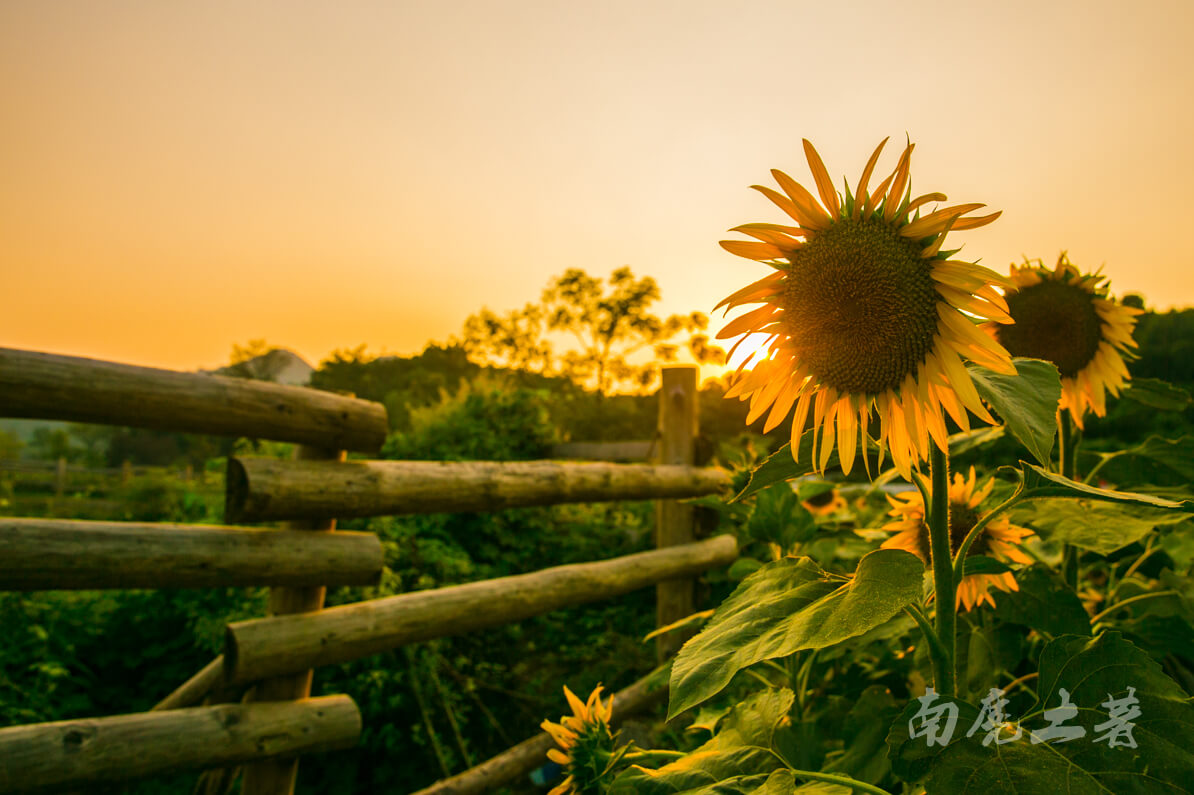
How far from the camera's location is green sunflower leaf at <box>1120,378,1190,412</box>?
118 cm

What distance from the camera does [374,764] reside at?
3387mm

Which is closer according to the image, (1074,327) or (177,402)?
(1074,327)

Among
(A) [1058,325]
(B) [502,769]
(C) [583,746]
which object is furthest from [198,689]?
(A) [1058,325]

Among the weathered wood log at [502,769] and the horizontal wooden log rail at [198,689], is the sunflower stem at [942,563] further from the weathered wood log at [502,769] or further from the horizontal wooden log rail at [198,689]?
the horizontal wooden log rail at [198,689]

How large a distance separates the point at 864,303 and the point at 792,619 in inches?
12.6

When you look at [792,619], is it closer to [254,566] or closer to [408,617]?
[254,566]

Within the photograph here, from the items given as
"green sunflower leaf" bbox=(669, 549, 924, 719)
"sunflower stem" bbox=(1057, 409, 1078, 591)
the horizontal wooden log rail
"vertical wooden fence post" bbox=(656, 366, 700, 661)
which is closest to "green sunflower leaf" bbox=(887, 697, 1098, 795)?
"green sunflower leaf" bbox=(669, 549, 924, 719)

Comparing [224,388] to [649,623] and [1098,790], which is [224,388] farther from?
[649,623]

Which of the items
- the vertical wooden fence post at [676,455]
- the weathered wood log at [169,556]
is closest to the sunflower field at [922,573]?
the weathered wood log at [169,556]

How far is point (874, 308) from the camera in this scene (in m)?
0.73

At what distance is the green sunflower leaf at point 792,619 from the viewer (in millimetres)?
553

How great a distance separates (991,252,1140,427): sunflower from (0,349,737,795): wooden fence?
84 centimetres

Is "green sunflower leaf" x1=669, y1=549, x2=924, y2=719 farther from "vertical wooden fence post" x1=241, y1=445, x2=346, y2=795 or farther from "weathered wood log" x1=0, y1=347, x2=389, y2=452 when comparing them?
"vertical wooden fence post" x1=241, y1=445, x2=346, y2=795

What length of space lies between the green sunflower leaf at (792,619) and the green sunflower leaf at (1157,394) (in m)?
0.88
